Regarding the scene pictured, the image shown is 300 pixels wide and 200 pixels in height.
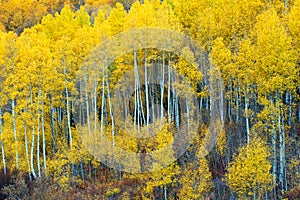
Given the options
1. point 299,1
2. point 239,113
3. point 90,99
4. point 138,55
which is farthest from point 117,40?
point 299,1

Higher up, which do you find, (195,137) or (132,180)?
(195,137)

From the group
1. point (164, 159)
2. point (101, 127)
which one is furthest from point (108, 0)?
point (164, 159)

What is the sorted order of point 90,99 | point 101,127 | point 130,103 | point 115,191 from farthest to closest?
1. point 130,103
2. point 90,99
3. point 101,127
4. point 115,191

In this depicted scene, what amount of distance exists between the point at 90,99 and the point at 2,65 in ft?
20.7

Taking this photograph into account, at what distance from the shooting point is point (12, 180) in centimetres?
2656

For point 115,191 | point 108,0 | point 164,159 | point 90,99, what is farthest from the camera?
point 108,0

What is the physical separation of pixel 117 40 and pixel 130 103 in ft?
18.7

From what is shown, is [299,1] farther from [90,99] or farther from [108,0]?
[108,0]

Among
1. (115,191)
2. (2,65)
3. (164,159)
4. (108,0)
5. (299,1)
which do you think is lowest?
(115,191)

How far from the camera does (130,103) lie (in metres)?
33.8

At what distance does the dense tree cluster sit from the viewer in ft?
76.0

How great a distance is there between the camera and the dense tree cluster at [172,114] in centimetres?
2317

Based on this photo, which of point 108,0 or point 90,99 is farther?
point 108,0

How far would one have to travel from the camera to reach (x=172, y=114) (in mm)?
29859
